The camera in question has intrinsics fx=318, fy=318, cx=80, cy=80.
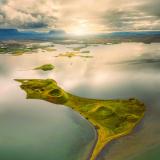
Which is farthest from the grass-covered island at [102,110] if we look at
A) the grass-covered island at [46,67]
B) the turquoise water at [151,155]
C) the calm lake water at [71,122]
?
the grass-covered island at [46,67]

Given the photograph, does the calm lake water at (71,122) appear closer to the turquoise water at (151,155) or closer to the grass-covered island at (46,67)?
the turquoise water at (151,155)

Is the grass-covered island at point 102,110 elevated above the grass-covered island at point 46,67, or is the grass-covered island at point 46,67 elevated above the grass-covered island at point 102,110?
the grass-covered island at point 102,110

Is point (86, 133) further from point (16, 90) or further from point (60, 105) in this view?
point (16, 90)

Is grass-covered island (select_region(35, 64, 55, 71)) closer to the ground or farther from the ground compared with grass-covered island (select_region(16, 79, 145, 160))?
closer to the ground

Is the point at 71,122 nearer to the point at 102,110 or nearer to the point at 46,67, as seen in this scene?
the point at 102,110

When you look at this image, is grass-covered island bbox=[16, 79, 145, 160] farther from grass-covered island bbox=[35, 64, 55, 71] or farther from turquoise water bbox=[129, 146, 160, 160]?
grass-covered island bbox=[35, 64, 55, 71]

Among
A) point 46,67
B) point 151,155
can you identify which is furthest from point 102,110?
point 46,67

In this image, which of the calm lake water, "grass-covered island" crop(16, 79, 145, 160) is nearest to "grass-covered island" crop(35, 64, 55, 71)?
the calm lake water

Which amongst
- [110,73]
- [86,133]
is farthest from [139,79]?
[86,133]

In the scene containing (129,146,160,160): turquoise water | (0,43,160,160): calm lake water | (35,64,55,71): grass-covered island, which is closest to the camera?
(129,146,160,160): turquoise water
